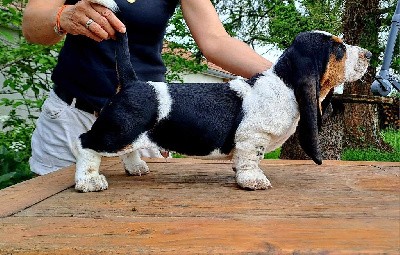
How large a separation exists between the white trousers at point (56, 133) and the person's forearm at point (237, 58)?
0.47m

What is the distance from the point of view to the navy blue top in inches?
63.7

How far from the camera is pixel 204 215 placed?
908 millimetres

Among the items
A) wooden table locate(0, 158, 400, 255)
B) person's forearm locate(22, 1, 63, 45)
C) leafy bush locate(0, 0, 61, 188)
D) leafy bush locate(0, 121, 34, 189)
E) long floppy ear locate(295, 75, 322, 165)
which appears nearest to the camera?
wooden table locate(0, 158, 400, 255)

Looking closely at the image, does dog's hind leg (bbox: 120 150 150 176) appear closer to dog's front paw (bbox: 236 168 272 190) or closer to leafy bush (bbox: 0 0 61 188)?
dog's front paw (bbox: 236 168 272 190)

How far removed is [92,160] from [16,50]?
6.32 ft

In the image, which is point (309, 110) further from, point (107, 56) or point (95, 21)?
point (107, 56)

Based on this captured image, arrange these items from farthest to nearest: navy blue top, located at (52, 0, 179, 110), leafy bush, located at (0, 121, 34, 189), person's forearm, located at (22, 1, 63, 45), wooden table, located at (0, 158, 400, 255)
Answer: leafy bush, located at (0, 121, 34, 189) < navy blue top, located at (52, 0, 179, 110) < person's forearm, located at (22, 1, 63, 45) < wooden table, located at (0, 158, 400, 255)

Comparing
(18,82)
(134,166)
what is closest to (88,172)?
(134,166)

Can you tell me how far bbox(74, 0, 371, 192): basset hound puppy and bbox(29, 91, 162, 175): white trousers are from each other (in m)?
0.48

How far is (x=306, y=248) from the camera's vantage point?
27.5 inches

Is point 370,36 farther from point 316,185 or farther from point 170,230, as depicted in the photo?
point 170,230

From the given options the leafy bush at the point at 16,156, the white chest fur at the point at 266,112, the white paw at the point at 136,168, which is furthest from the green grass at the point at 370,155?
the white chest fur at the point at 266,112

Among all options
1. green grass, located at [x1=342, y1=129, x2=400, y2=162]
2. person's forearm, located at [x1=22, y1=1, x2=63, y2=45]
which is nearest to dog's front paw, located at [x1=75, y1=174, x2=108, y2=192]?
person's forearm, located at [x1=22, y1=1, x2=63, y2=45]

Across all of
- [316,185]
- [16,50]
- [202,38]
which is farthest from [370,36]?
[316,185]
